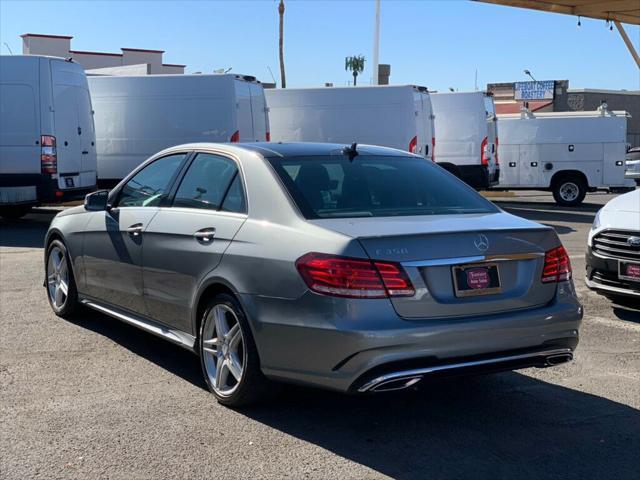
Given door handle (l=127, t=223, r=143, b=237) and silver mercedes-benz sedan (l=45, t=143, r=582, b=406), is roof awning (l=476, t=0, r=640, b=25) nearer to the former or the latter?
silver mercedes-benz sedan (l=45, t=143, r=582, b=406)

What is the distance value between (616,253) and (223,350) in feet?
13.5

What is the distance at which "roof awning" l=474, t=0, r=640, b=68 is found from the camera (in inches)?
535

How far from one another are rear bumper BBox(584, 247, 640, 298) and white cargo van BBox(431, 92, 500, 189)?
11.9 meters

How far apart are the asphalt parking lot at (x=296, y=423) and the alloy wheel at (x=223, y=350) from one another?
0.18 m

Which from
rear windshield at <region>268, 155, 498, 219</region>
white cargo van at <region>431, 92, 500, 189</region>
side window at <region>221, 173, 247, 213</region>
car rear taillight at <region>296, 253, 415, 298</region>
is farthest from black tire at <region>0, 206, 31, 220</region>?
car rear taillight at <region>296, 253, 415, 298</region>

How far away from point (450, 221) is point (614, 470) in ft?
5.11

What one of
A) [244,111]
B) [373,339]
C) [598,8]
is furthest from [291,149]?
[598,8]

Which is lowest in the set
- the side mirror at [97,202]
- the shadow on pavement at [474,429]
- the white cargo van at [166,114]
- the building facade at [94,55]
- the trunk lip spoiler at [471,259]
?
the shadow on pavement at [474,429]

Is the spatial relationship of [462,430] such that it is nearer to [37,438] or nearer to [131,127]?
[37,438]

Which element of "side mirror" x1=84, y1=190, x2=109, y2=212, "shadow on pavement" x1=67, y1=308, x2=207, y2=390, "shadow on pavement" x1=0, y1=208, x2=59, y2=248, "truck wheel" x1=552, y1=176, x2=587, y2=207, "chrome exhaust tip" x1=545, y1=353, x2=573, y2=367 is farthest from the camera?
"truck wheel" x1=552, y1=176, x2=587, y2=207

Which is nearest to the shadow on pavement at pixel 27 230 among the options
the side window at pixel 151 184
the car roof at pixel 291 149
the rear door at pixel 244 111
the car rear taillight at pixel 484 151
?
the rear door at pixel 244 111

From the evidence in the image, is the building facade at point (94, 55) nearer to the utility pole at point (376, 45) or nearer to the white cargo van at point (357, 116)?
the utility pole at point (376, 45)

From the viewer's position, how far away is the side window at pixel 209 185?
507 centimetres

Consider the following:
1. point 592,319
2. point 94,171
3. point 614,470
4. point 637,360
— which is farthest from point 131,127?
point 614,470
